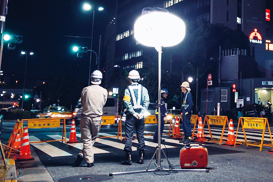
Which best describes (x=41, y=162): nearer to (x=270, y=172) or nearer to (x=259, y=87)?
(x=270, y=172)

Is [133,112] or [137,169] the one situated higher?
[133,112]

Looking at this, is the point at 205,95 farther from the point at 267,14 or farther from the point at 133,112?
the point at 133,112

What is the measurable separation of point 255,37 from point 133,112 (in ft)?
180

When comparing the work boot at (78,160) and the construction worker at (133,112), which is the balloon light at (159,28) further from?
the work boot at (78,160)

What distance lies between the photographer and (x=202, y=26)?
151 ft

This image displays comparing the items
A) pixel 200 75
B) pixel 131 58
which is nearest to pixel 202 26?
pixel 200 75

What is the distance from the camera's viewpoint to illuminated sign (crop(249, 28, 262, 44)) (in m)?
52.8

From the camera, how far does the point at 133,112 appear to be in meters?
5.84

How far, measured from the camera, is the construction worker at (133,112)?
5.93 metres

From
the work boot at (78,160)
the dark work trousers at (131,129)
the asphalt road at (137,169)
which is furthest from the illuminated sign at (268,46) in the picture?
the work boot at (78,160)

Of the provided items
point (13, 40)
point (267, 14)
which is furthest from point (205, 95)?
point (13, 40)

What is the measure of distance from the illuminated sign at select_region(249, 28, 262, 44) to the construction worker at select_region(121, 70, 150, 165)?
174 feet

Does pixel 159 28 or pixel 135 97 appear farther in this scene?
pixel 135 97

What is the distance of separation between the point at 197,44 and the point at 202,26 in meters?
3.52
